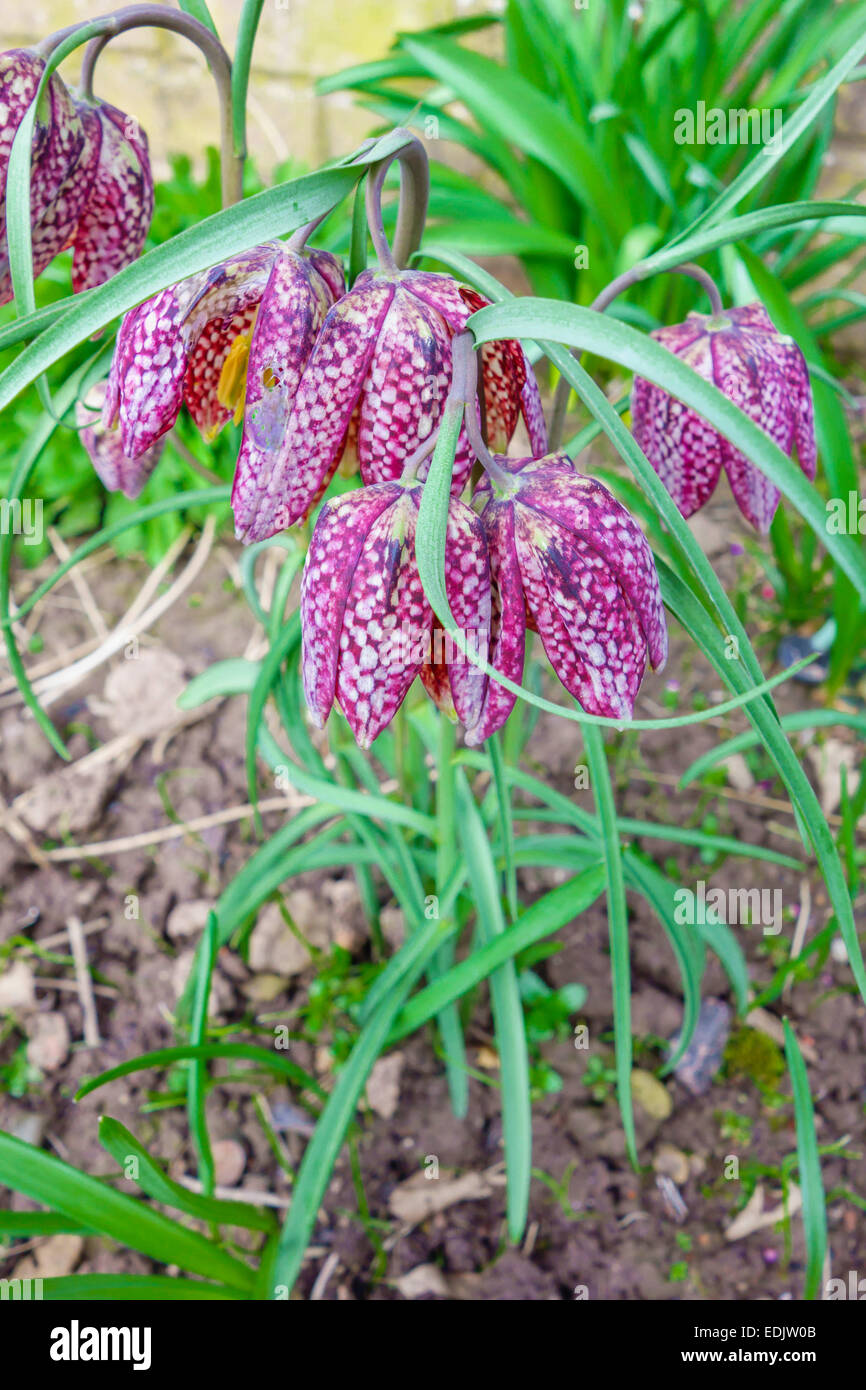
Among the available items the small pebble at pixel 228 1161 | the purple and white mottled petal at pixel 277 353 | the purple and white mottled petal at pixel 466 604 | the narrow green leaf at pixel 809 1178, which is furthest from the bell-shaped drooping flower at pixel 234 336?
the small pebble at pixel 228 1161

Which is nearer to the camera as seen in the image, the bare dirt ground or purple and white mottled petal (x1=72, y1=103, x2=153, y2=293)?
purple and white mottled petal (x1=72, y1=103, x2=153, y2=293)

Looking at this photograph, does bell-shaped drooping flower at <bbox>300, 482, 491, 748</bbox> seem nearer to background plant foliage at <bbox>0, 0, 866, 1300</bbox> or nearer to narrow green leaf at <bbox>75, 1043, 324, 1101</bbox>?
background plant foliage at <bbox>0, 0, 866, 1300</bbox>

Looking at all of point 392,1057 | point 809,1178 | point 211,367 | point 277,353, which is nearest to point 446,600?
point 277,353

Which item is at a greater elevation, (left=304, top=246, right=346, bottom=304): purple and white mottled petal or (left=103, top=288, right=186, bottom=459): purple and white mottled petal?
(left=304, top=246, right=346, bottom=304): purple and white mottled petal

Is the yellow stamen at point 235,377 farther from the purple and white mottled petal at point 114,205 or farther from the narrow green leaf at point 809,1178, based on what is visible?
the narrow green leaf at point 809,1178

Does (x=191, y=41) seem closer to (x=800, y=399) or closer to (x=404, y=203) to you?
(x=404, y=203)
